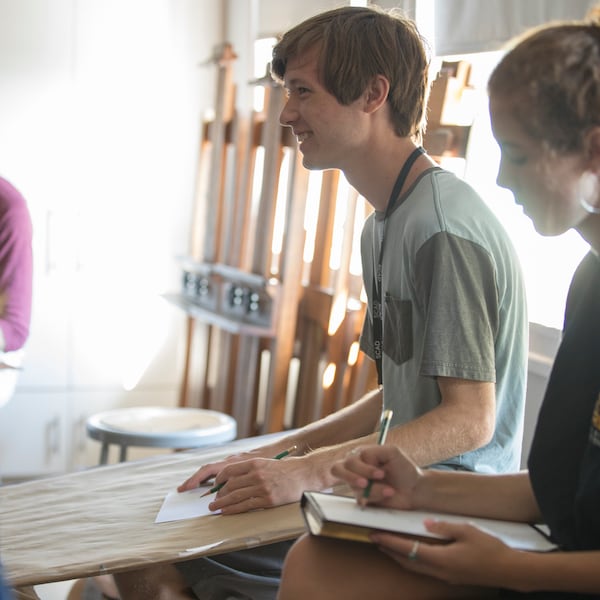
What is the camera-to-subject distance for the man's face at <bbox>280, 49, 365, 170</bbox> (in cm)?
173

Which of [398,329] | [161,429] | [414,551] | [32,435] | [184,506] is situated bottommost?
[32,435]

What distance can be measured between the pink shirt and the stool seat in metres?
0.49

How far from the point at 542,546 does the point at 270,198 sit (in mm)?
2373

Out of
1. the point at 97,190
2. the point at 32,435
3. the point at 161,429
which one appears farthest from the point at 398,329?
the point at 32,435

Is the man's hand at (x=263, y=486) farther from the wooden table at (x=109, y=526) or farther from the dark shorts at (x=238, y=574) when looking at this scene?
the dark shorts at (x=238, y=574)

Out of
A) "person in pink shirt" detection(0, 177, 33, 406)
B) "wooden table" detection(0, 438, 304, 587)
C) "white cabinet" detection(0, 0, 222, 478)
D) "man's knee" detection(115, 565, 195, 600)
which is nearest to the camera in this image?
"wooden table" detection(0, 438, 304, 587)

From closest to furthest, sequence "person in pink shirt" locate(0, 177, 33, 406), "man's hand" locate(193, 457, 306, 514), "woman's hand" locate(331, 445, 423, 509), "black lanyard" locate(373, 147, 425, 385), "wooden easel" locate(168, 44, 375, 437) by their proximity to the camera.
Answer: "woman's hand" locate(331, 445, 423, 509), "man's hand" locate(193, 457, 306, 514), "black lanyard" locate(373, 147, 425, 385), "wooden easel" locate(168, 44, 375, 437), "person in pink shirt" locate(0, 177, 33, 406)

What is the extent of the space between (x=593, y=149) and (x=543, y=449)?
40 cm

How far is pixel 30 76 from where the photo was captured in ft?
13.2

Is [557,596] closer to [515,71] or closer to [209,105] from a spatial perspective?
[515,71]

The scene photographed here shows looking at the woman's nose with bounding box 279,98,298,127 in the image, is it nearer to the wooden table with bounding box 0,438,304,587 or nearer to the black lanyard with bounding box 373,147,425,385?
the black lanyard with bounding box 373,147,425,385

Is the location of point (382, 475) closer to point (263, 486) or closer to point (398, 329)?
point (263, 486)

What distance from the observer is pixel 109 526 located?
1494 mm

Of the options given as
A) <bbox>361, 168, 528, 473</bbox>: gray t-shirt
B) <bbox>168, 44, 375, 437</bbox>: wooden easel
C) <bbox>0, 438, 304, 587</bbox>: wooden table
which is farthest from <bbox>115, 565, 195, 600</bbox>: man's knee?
<bbox>168, 44, 375, 437</bbox>: wooden easel
